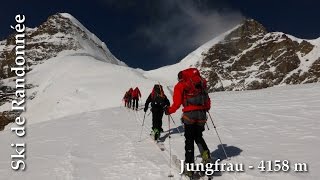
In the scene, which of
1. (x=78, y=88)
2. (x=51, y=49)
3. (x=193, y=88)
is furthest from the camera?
(x=51, y=49)

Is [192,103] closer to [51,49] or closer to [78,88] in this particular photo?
[78,88]

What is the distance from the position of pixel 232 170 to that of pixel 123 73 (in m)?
90.3

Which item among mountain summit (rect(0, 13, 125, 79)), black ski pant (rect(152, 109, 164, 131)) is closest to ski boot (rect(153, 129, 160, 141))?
black ski pant (rect(152, 109, 164, 131))

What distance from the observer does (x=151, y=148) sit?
547 inches

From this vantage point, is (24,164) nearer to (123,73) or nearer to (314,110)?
(314,110)

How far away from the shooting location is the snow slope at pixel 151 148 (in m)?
10.8

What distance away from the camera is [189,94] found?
32.8 feet

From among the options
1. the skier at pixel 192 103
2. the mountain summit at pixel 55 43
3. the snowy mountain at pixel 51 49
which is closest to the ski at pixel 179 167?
the skier at pixel 192 103

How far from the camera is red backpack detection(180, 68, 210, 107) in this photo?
9898 millimetres

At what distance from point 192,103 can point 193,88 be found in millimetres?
341

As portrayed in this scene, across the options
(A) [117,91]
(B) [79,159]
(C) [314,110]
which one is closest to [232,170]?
(B) [79,159]

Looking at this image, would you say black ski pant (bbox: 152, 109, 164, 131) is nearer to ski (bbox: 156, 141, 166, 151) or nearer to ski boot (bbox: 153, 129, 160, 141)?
ski boot (bbox: 153, 129, 160, 141)

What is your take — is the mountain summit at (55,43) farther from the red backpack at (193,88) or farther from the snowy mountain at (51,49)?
the red backpack at (193,88)

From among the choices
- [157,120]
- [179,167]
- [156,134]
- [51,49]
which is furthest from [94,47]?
[179,167]
